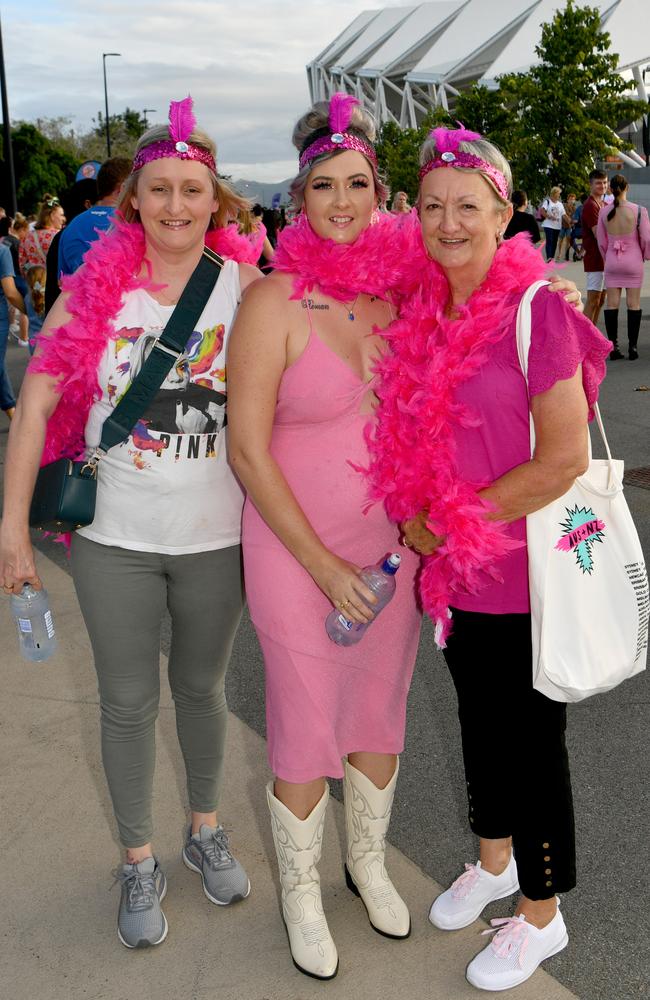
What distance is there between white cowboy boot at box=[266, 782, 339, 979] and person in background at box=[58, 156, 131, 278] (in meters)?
2.98

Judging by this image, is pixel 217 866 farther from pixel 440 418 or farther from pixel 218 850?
pixel 440 418

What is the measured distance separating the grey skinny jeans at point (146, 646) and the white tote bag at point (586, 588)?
2.66ft

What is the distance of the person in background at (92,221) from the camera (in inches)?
184

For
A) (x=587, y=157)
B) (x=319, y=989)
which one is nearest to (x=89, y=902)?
(x=319, y=989)

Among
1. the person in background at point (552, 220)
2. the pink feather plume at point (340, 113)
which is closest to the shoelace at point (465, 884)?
the pink feather plume at point (340, 113)

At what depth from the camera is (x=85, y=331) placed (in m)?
2.34

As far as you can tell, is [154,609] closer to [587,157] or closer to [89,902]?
[89,902]

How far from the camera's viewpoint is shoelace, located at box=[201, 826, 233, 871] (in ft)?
8.93

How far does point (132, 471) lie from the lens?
2404 mm

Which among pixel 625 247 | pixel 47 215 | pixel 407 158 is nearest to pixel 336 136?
pixel 625 247

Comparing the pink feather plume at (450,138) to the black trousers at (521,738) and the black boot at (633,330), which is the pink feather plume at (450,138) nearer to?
the black trousers at (521,738)

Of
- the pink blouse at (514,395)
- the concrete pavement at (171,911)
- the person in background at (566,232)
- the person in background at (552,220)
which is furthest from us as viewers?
the person in background at (566,232)

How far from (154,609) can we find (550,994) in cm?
133

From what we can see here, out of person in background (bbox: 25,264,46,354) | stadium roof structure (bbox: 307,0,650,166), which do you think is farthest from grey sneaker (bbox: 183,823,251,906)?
stadium roof structure (bbox: 307,0,650,166)
